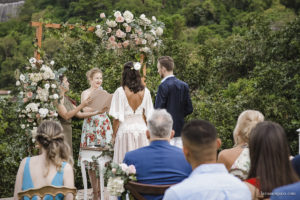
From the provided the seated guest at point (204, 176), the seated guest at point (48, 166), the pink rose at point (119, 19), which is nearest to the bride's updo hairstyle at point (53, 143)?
the seated guest at point (48, 166)

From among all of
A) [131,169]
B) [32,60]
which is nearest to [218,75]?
[32,60]

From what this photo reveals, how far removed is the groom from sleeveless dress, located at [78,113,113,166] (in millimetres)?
858

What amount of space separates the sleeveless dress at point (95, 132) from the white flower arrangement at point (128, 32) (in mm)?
1154

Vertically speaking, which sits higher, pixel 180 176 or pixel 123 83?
pixel 123 83

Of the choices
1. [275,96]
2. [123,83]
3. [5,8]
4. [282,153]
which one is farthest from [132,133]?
[5,8]

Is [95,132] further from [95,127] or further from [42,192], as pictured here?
[42,192]

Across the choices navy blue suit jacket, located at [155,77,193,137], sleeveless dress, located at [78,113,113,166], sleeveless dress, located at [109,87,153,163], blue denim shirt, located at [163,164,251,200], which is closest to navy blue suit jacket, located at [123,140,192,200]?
blue denim shirt, located at [163,164,251,200]

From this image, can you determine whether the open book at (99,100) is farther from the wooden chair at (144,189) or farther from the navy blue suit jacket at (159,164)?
the wooden chair at (144,189)

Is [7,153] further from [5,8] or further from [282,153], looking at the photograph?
[5,8]

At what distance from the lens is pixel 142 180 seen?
10.2ft

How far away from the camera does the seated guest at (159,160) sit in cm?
308

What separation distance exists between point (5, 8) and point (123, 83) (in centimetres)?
6618

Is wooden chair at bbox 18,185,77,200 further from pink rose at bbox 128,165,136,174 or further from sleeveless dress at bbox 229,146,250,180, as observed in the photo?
sleeveless dress at bbox 229,146,250,180

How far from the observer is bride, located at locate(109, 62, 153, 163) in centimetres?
507
